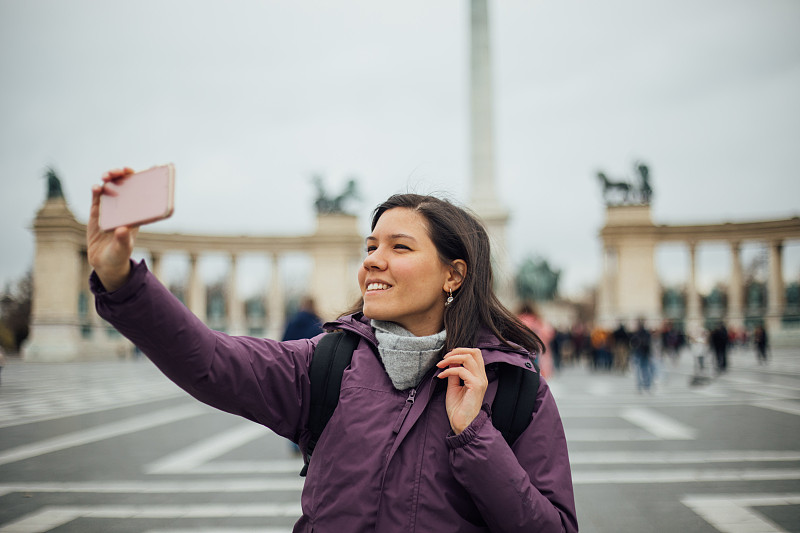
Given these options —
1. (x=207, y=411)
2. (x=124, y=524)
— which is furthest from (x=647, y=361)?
(x=124, y=524)

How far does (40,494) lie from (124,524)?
1.46 meters

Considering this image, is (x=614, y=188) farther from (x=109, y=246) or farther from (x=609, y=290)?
(x=109, y=246)

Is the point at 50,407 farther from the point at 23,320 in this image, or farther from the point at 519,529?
the point at 23,320

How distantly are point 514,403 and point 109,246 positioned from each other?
128 centimetres

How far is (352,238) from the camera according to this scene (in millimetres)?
49000

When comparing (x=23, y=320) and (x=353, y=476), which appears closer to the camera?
(x=353, y=476)

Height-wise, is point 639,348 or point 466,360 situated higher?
point 466,360

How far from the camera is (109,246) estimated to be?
156cm

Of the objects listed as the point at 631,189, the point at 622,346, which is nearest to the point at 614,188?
the point at 631,189

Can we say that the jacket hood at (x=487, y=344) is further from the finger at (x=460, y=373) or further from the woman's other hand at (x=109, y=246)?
Result: the woman's other hand at (x=109, y=246)

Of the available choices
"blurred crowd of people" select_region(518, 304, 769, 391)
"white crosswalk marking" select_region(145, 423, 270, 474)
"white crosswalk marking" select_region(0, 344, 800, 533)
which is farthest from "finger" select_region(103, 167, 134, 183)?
"blurred crowd of people" select_region(518, 304, 769, 391)

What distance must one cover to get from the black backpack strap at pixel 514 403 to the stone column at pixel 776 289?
5236 centimetres

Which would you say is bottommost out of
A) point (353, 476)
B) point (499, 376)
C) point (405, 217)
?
point (353, 476)

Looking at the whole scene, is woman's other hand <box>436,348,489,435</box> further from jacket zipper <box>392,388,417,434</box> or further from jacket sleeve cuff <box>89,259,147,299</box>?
jacket sleeve cuff <box>89,259,147,299</box>
